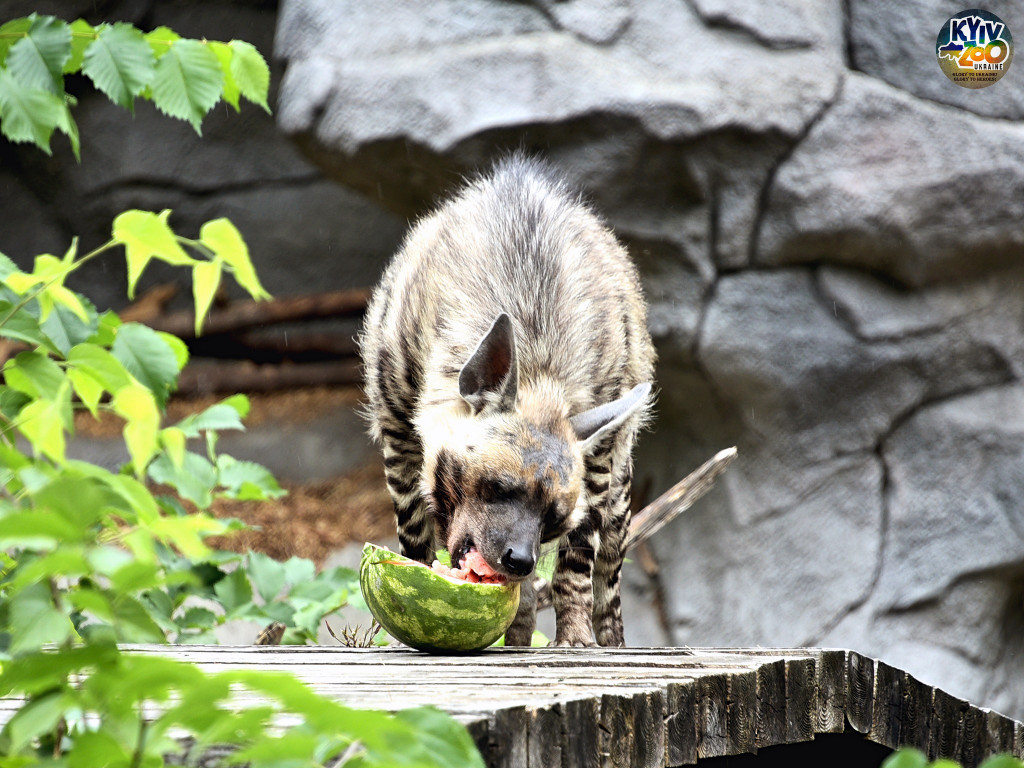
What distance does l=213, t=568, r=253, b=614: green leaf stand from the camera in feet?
9.96

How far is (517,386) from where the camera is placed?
291 cm

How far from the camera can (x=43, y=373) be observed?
1307 mm

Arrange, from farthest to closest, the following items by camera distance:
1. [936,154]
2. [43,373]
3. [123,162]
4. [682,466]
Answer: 1. [123,162]
2. [682,466]
3. [936,154]
4. [43,373]

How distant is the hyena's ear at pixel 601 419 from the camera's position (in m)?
2.93

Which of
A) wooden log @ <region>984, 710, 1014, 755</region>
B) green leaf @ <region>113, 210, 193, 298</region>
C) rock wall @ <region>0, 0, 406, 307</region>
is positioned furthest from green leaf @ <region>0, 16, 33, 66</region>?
rock wall @ <region>0, 0, 406, 307</region>

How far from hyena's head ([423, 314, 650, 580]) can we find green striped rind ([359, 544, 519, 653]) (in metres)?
0.26

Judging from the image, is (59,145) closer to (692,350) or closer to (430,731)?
(692,350)

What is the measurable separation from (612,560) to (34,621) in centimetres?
305

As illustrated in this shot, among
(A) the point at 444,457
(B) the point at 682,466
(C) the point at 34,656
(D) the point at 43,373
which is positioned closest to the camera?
(C) the point at 34,656

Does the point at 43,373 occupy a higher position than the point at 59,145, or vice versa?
the point at 59,145

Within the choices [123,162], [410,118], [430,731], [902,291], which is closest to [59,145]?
[123,162]

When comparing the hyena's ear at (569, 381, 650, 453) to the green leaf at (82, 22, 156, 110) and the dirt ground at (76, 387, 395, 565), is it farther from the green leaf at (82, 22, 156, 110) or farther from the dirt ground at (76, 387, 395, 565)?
the dirt ground at (76, 387, 395, 565)

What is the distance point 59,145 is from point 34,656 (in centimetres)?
861

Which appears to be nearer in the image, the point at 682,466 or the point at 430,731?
the point at 430,731
